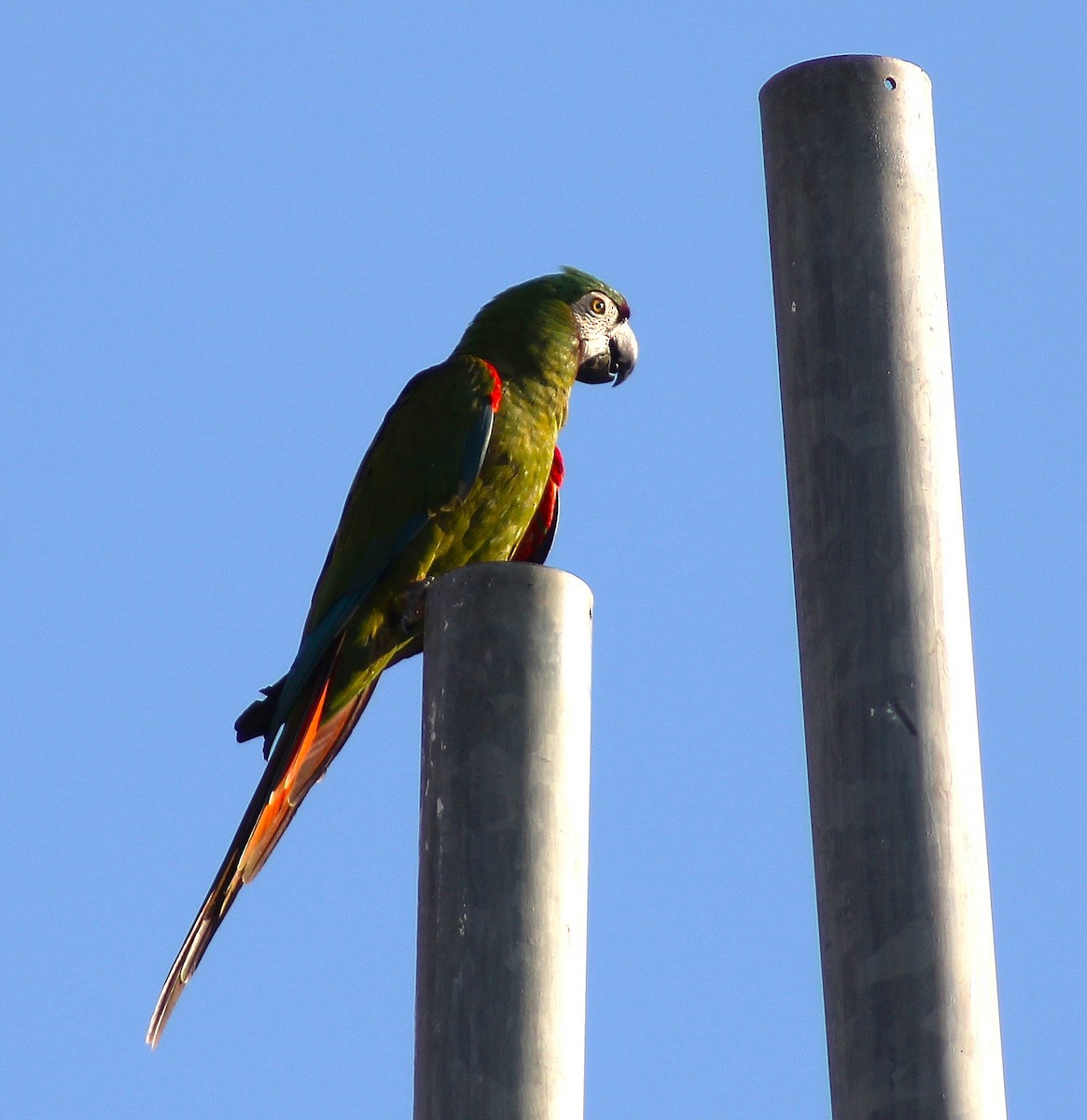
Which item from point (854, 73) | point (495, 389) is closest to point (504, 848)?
point (854, 73)

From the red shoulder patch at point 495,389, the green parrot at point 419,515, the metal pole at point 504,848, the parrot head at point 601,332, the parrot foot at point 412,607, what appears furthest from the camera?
the parrot head at point 601,332

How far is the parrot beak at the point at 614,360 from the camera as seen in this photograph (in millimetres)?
5781

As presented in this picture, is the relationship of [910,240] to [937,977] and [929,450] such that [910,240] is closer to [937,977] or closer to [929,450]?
[929,450]

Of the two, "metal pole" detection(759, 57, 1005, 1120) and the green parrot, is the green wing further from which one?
"metal pole" detection(759, 57, 1005, 1120)

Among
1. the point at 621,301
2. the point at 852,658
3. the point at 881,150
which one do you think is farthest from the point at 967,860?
the point at 621,301

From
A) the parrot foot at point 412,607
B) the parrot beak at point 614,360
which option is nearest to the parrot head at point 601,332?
the parrot beak at point 614,360

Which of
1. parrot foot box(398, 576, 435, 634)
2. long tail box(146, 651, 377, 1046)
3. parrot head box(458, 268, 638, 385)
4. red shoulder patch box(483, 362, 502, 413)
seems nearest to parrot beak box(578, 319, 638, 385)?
parrot head box(458, 268, 638, 385)

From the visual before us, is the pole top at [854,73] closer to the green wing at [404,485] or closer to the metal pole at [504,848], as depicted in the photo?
the metal pole at [504,848]

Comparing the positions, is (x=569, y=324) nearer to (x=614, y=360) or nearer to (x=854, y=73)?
(x=614, y=360)

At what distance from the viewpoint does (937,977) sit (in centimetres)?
208

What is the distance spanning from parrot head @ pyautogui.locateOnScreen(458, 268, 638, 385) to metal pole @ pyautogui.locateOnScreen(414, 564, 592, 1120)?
8.99 ft

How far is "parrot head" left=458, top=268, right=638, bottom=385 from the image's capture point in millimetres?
5391

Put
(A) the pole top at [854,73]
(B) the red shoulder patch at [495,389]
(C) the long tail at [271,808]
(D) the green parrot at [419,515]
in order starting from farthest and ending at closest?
(B) the red shoulder patch at [495,389]
(D) the green parrot at [419,515]
(C) the long tail at [271,808]
(A) the pole top at [854,73]

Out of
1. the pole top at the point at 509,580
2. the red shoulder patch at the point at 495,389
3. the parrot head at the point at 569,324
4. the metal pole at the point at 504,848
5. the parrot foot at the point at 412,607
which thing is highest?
the parrot head at the point at 569,324
